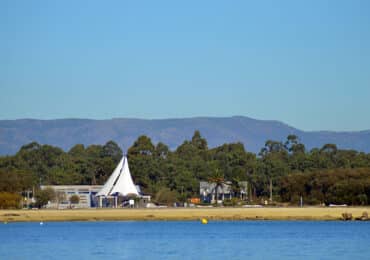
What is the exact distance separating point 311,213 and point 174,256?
147ft

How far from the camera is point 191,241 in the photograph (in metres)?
59.6

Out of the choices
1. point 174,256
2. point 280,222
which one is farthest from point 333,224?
point 174,256

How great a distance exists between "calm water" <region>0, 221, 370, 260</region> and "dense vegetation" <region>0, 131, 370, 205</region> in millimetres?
36280

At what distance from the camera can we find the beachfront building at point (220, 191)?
137125 millimetres

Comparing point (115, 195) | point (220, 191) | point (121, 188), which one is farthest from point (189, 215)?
point (220, 191)

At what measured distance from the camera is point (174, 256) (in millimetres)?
48344

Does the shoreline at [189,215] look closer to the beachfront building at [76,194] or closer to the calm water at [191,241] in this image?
the calm water at [191,241]

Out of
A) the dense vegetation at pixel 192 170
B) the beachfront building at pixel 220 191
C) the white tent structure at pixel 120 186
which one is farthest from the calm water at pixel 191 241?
the beachfront building at pixel 220 191

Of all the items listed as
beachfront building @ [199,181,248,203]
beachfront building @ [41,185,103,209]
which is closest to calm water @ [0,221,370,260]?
beachfront building @ [41,185,103,209]

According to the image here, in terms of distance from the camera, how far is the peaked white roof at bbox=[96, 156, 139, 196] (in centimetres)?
12331

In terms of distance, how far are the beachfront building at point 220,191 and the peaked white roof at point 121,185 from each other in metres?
16.0

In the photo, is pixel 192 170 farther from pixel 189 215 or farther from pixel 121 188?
pixel 189 215

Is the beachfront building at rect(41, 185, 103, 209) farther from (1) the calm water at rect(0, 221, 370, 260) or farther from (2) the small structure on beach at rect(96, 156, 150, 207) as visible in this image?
(1) the calm water at rect(0, 221, 370, 260)

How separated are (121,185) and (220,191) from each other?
2180 centimetres
